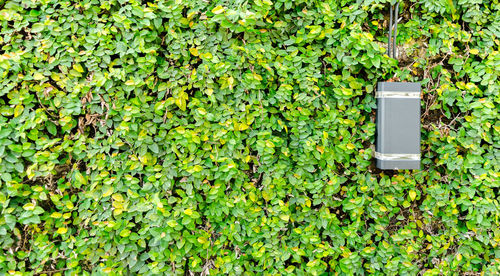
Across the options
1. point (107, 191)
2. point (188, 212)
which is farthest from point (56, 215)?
point (188, 212)

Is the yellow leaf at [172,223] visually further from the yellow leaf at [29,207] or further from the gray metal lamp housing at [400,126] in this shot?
the gray metal lamp housing at [400,126]

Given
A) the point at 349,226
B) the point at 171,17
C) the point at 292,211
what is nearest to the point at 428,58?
the point at 349,226

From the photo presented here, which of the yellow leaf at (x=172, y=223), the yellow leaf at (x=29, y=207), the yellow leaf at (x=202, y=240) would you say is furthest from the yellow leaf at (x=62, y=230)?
the yellow leaf at (x=202, y=240)

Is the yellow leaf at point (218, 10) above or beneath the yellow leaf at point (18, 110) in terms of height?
above

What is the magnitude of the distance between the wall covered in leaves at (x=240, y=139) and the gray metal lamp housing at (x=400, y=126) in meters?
0.13

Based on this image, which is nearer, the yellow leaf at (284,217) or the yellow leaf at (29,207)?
the yellow leaf at (29,207)

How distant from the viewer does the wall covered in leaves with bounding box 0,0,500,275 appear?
1.54m

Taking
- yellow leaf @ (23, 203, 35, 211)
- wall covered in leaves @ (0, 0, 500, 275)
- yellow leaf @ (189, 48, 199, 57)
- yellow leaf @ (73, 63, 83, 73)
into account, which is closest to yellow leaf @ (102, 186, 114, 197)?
wall covered in leaves @ (0, 0, 500, 275)

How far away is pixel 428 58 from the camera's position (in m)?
1.79

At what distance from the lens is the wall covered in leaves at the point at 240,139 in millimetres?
1544

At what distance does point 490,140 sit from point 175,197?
195 cm

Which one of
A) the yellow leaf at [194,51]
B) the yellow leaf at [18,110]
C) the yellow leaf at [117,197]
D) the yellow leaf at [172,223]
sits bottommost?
the yellow leaf at [172,223]

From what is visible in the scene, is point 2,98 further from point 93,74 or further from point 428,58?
point 428,58

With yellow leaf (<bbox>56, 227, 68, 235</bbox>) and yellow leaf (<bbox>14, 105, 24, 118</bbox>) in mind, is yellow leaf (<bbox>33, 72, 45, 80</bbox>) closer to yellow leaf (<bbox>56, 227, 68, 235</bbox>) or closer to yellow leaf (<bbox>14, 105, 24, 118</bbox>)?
yellow leaf (<bbox>14, 105, 24, 118</bbox>)
